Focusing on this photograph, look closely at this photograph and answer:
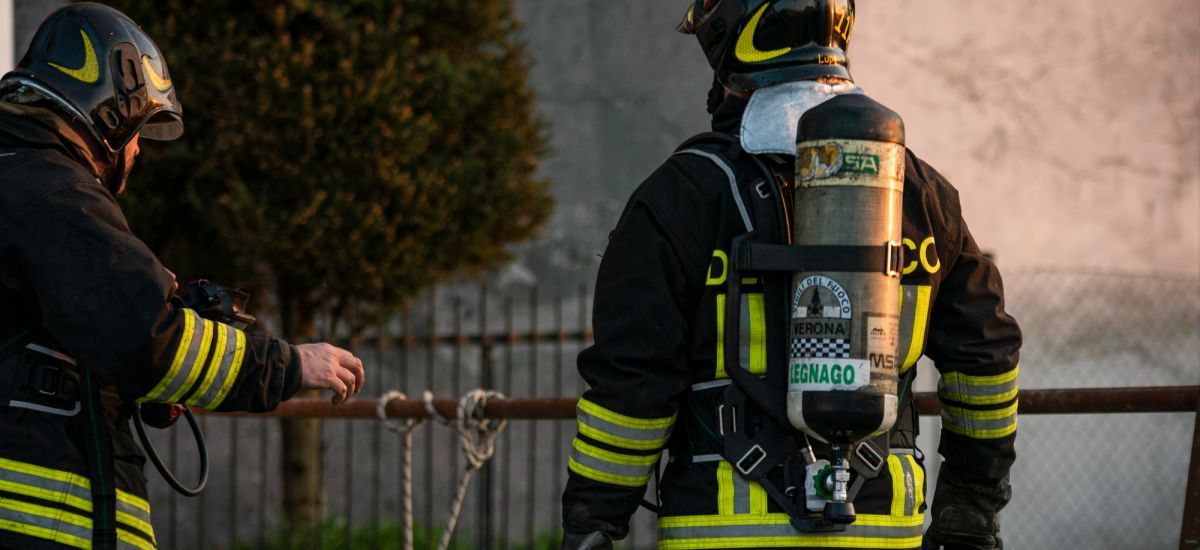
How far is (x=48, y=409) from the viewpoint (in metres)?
2.41

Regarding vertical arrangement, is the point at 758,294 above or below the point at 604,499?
above

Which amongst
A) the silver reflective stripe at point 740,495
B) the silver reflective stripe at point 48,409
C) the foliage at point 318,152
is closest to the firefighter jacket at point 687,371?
the silver reflective stripe at point 740,495

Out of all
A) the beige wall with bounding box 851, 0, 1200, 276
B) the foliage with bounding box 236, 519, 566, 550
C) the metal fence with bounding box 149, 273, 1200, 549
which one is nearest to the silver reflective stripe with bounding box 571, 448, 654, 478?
the foliage with bounding box 236, 519, 566, 550

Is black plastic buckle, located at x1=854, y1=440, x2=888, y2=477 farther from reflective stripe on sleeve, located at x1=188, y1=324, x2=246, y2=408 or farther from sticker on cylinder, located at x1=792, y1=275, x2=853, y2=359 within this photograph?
reflective stripe on sleeve, located at x1=188, y1=324, x2=246, y2=408

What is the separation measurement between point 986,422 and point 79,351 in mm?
1706

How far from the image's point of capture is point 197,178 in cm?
687

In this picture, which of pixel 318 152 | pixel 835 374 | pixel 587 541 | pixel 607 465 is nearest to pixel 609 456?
pixel 607 465

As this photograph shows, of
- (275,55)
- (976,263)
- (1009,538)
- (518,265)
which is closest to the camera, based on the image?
(976,263)

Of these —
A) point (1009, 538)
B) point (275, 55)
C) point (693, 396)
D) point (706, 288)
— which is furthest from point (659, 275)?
point (1009, 538)

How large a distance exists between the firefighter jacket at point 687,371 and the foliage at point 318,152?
4451 mm

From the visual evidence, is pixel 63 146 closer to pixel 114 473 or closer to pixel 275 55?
pixel 114 473

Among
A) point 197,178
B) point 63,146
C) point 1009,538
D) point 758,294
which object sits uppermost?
point 197,178

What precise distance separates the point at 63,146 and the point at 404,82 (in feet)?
14.9

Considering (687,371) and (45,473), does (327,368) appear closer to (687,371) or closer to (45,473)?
(45,473)
